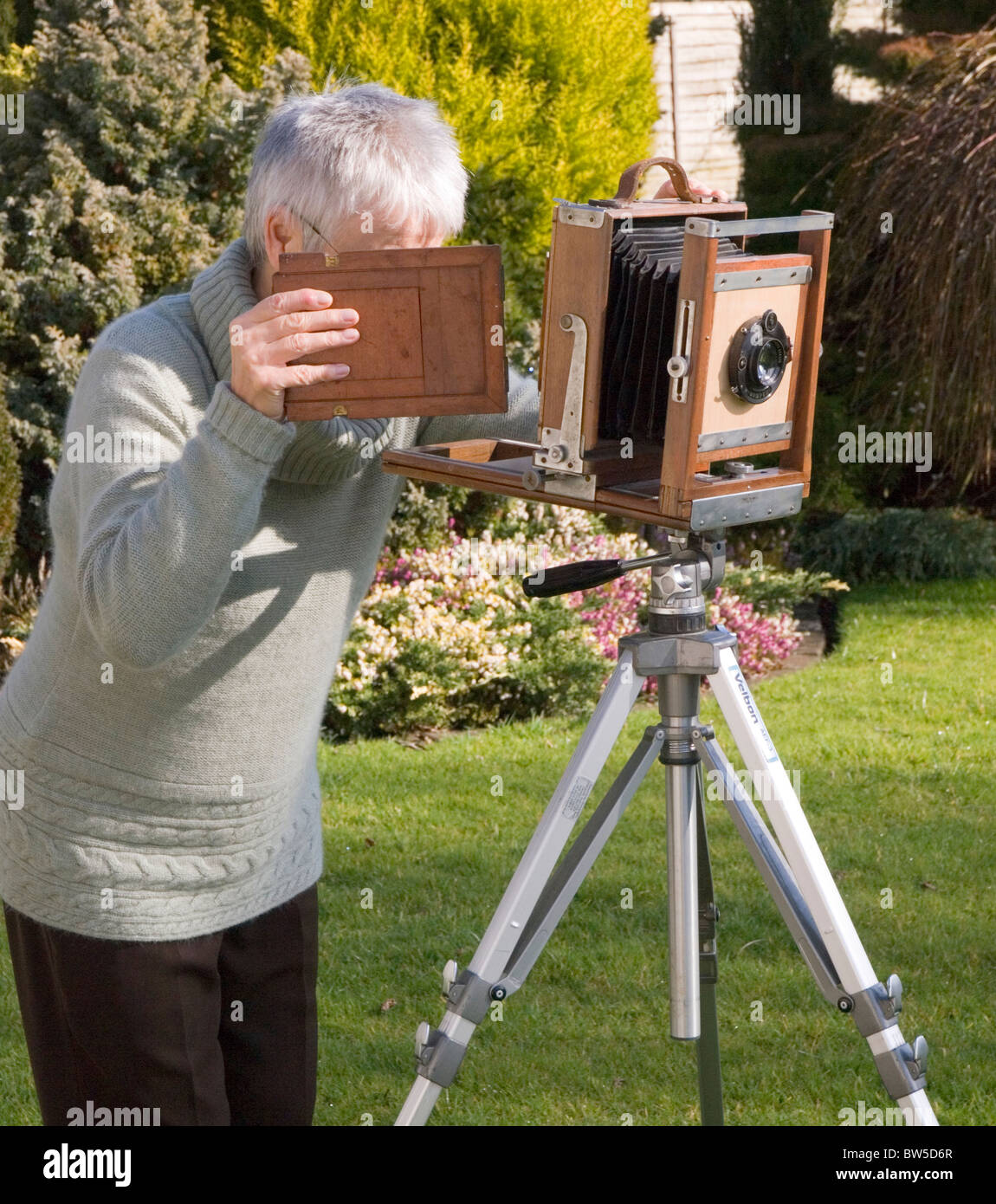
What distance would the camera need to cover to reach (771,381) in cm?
195

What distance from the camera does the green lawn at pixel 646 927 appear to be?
11.2 ft

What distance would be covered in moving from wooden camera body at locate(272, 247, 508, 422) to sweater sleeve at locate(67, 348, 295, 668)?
0.30 ft

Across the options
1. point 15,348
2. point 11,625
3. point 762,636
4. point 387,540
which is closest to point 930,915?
→ point 762,636

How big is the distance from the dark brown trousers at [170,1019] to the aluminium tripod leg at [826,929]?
29.9 inches

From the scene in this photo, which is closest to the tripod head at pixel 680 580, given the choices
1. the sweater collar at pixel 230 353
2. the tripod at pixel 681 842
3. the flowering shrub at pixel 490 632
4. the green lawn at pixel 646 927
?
the tripod at pixel 681 842

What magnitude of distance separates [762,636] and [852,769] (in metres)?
1.31

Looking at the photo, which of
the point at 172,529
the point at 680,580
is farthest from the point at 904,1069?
the point at 172,529

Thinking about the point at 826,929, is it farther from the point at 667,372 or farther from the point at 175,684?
the point at 175,684

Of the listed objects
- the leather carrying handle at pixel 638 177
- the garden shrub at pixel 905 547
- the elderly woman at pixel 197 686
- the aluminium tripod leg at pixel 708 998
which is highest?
the leather carrying handle at pixel 638 177

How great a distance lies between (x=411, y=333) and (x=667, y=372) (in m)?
0.36

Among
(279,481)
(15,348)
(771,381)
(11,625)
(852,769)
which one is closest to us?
(771,381)

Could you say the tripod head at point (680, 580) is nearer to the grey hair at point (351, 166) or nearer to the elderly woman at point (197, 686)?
the elderly woman at point (197, 686)

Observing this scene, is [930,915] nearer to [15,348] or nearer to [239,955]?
[239,955]

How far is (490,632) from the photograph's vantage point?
601cm
